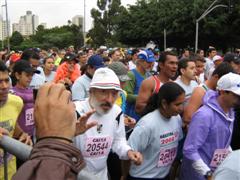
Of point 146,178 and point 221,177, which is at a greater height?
point 221,177

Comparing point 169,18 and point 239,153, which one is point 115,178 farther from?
point 169,18

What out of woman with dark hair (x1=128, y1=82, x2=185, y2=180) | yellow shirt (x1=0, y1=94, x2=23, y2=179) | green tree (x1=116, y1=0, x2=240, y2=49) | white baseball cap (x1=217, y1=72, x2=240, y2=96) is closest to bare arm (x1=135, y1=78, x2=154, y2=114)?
woman with dark hair (x1=128, y1=82, x2=185, y2=180)

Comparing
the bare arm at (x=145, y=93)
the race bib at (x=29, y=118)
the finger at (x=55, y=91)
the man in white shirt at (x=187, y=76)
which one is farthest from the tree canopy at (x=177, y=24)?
the finger at (x=55, y=91)

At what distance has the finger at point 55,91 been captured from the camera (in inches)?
47.1

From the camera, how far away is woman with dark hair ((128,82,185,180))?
335cm

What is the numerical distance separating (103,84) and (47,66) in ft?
16.6

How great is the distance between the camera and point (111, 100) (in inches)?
123

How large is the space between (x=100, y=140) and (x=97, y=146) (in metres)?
0.05

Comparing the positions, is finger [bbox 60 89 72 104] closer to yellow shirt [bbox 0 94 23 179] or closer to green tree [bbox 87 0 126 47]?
yellow shirt [bbox 0 94 23 179]

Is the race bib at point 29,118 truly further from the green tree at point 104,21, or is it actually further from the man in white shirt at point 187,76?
the green tree at point 104,21

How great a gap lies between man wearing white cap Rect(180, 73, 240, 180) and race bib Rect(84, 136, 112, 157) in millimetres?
704

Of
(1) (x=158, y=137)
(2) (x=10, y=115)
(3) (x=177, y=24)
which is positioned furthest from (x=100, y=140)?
(3) (x=177, y=24)

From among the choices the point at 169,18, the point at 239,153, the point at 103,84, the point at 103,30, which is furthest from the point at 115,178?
the point at 103,30

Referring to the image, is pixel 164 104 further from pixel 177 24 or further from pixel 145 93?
pixel 177 24
